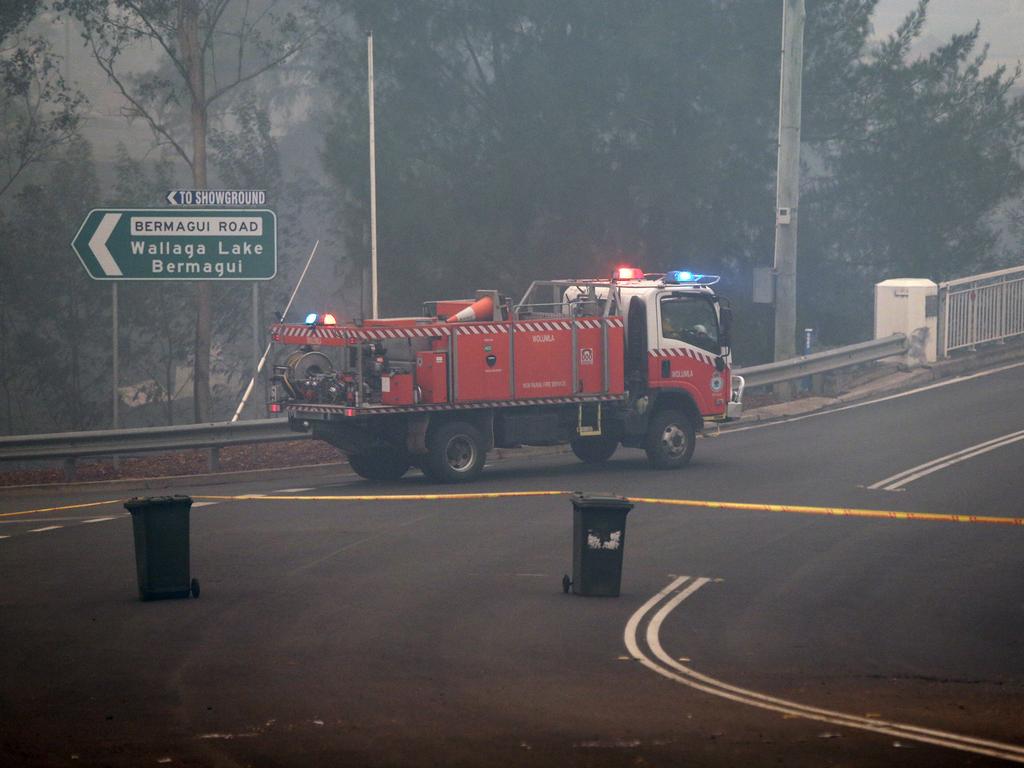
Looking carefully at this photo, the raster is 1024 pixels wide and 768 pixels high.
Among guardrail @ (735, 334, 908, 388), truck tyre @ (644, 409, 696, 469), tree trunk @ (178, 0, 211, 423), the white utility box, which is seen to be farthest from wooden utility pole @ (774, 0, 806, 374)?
tree trunk @ (178, 0, 211, 423)

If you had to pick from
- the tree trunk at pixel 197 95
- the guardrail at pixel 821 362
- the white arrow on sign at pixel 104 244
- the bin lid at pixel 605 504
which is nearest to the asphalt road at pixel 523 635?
the bin lid at pixel 605 504

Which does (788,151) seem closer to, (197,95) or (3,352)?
(197,95)

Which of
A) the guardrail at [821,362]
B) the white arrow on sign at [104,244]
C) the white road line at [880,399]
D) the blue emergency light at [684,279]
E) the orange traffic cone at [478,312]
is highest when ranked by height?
the white arrow on sign at [104,244]

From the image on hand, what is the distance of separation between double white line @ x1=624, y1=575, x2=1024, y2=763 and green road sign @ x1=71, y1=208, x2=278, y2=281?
12469mm

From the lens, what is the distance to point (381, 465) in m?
20.0

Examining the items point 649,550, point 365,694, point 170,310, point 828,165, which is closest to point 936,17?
point 828,165

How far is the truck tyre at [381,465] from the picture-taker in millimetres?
19828

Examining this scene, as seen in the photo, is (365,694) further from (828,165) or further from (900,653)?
(828,165)

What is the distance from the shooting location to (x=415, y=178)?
36.2 meters

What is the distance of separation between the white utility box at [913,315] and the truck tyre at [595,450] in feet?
32.0

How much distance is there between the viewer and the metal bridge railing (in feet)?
95.3

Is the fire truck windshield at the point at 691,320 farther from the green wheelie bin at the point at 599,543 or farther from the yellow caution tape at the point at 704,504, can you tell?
the green wheelie bin at the point at 599,543

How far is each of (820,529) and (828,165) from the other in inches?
1081

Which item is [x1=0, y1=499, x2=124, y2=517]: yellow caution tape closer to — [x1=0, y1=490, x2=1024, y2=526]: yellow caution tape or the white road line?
[x1=0, y1=490, x2=1024, y2=526]: yellow caution tape
